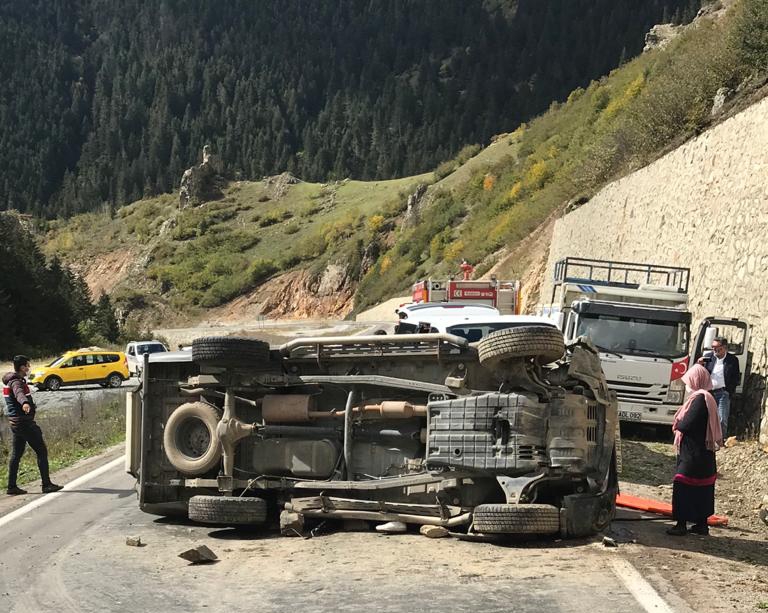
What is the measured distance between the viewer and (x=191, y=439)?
29.8ft

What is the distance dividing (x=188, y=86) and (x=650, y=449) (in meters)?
178

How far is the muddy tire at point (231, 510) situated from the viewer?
337 inches

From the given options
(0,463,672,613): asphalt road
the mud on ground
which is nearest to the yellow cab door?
the mud on ground

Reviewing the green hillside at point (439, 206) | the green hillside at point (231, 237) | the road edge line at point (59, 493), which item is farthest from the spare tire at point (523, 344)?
the green hillside at point (231, 237)

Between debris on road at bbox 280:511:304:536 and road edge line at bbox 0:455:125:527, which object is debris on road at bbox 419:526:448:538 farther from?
road edge line at bbox 0:455:125:527

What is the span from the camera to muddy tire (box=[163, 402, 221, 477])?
8914mm

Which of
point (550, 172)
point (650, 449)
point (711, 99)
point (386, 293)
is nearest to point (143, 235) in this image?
point (386, 293)

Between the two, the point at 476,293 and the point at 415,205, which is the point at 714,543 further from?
the point at 415,205

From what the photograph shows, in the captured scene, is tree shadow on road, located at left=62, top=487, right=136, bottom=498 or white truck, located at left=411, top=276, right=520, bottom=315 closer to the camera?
tree shadow on road, located at left=62, top=487, right=136, bottom=498

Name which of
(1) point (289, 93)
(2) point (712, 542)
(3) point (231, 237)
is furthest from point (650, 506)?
(1) point (289, 93)

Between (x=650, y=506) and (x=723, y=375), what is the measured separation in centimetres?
539

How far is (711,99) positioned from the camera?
90.4ft

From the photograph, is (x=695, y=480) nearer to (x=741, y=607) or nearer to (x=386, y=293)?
(x=741, y=607)

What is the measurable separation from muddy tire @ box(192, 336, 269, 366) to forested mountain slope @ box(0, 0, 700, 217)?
137932 mm
